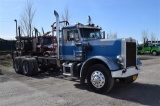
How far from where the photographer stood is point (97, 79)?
344 inches

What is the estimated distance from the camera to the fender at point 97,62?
8.44 meters

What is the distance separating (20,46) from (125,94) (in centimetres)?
943

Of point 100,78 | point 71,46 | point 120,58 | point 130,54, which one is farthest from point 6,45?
point 120,58

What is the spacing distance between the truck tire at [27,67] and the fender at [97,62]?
4.65 meters

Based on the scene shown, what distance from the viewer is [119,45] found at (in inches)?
346

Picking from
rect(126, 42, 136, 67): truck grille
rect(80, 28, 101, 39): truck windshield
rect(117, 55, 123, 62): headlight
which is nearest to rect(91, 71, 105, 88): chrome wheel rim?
rect(117, 55, 123, 62): headlight

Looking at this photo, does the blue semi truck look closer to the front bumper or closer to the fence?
the front bumper

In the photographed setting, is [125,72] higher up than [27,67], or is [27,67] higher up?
[125,72]

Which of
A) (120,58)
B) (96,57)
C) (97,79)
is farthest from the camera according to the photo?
(96,57)

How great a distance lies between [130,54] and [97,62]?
1.34 meters

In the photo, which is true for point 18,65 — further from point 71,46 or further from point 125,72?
point 125,72

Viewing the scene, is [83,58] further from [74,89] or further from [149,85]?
[149,85]

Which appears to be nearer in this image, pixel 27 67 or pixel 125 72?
pixel 125 72

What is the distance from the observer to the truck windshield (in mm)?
10307
